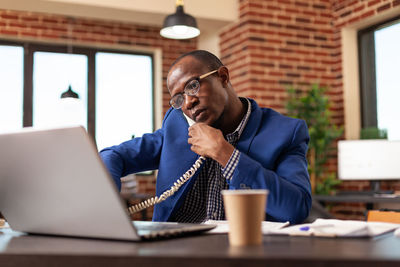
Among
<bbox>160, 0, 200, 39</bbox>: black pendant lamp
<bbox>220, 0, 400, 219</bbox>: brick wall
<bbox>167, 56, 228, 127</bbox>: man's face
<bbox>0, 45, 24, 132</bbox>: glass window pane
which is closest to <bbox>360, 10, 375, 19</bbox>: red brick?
<bbox>220, 0, 400, 219</bbox>: brick wall

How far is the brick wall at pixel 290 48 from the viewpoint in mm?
5395

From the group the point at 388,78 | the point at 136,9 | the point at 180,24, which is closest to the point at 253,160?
the point at 180,24

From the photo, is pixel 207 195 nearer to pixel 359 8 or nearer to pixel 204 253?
pixel 204 253

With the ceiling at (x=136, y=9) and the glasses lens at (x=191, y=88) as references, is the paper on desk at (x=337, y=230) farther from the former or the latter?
the ceiling at (x=136, y=9)

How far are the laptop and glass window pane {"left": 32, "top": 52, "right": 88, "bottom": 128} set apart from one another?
17.7 ft

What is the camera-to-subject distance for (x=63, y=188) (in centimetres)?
93

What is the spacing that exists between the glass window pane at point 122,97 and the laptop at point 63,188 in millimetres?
5730

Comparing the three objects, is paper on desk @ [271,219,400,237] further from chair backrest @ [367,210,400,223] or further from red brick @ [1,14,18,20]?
red brick @ [1,14,18,20]

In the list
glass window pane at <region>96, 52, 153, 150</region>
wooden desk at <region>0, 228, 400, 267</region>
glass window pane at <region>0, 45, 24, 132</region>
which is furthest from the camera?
glass window pane at <region>96, 52, 153, 150</region>

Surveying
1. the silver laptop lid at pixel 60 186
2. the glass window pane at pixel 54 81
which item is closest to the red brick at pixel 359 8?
the glass window pane at pixel 54 81

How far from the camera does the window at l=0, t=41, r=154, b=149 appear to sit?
21.0 ft

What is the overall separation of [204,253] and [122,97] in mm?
6342

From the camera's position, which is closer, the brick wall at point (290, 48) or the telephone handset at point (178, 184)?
the telephone handset at point (178, 184)

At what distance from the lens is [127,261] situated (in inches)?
27.5
